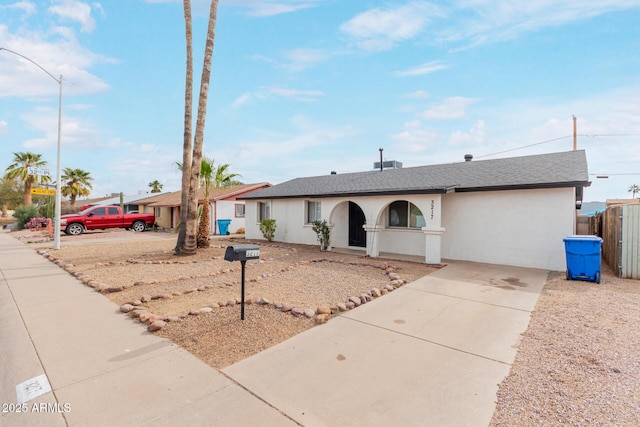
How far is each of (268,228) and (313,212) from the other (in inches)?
105

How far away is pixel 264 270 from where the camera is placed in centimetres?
838

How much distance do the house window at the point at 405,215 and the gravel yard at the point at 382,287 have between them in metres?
2.40

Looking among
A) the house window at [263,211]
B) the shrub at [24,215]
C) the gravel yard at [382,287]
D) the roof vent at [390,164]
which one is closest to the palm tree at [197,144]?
the gravel yard at [382,287]

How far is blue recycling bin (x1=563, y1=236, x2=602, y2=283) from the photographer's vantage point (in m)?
6.91

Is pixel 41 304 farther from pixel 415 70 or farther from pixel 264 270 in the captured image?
pixel 415 70

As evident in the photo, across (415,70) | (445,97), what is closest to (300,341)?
(415,70)

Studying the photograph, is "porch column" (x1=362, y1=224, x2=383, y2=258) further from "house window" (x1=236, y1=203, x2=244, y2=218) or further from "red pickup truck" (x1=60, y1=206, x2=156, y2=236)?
"red pickup truck" (x1=60, y1=206, x2=156, y2=236)

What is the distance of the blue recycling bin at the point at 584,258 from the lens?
22.7 ft

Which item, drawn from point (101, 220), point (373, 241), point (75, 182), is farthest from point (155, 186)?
point (373, 241)

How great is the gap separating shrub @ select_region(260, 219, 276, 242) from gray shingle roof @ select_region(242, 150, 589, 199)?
60.8 inches

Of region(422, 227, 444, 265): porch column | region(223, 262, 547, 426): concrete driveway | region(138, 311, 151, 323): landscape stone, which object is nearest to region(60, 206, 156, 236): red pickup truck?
region(138, 311, 151, 323): landscape stone

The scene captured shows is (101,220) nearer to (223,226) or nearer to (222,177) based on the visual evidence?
(223,226)

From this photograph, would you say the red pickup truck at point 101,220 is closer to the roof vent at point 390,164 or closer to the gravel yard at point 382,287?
the gravel yard at point 382,287

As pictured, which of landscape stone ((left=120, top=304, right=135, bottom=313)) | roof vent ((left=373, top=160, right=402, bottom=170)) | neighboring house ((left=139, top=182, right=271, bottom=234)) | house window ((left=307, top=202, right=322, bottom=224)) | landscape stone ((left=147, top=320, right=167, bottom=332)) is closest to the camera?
landscape stone ((left=147, top=320, right=167, bottom=332))
